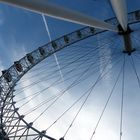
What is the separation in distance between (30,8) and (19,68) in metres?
32.7

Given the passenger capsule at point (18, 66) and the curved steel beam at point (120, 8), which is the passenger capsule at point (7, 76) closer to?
the passenger capsule at point (18, 66)

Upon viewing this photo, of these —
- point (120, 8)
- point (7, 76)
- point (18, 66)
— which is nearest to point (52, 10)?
point (120, 8)

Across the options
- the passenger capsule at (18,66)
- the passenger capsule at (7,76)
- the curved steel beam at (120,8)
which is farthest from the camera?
the passenger capsule at (18,66)

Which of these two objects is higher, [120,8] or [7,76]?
[120,8]

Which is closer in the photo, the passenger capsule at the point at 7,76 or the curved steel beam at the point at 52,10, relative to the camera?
the curved steel beam at the point at 52,10

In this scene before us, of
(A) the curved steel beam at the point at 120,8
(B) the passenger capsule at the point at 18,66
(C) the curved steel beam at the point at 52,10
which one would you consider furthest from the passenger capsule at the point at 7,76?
(C) the curved steel beam at the point at 52,10

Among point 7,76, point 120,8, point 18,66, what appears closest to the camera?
point 120,8

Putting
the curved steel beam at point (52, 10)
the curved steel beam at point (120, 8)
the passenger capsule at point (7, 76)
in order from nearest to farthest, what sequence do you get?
1. the curved steel beam at point (52, 10)
2. the curved steel beam at point (120, 8)
3. the passenger capsule at point (7, 76)

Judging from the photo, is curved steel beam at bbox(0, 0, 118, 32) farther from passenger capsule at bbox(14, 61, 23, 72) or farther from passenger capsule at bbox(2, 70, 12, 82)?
passenger capsule at bbox(14, 61, 23, 72)

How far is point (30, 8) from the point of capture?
55.3ft

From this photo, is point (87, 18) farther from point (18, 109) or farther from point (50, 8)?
point (18, 109)

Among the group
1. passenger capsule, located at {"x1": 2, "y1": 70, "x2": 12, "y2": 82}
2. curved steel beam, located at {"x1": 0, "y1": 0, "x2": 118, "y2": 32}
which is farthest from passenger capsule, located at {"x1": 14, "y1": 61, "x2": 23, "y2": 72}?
curved steel beam, located at {"x1": 0, "y1": 0, "x2": 118, "y2": 32}

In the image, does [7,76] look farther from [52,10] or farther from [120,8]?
[52,10]

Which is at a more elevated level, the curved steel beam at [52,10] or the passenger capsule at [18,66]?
the curved steel beam at [52,10]
